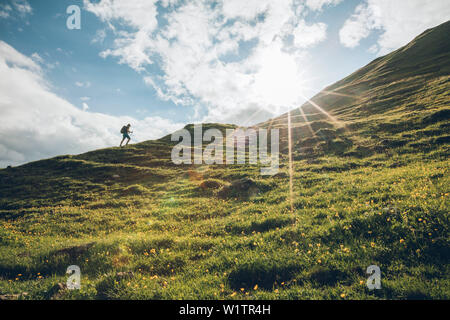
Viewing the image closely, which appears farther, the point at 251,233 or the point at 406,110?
the point at 406,110

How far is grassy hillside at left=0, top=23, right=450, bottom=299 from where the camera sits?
563 centimetres

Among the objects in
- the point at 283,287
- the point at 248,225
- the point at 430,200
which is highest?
the point at 430,200

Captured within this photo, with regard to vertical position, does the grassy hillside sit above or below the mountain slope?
below

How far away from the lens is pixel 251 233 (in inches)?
363

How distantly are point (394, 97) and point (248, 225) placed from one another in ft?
182

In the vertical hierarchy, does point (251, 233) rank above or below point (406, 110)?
below

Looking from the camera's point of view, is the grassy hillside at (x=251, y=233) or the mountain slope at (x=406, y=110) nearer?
the grassy hillside at (x=251, y=233)

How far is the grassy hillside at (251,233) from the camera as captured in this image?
5.63 meters

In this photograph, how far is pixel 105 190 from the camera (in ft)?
74.1

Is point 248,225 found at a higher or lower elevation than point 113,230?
higher

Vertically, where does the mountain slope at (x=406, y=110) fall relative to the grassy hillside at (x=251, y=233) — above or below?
above

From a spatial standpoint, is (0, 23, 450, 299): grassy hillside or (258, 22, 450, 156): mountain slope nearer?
(0, 23, 450, 299): grassy hillside
